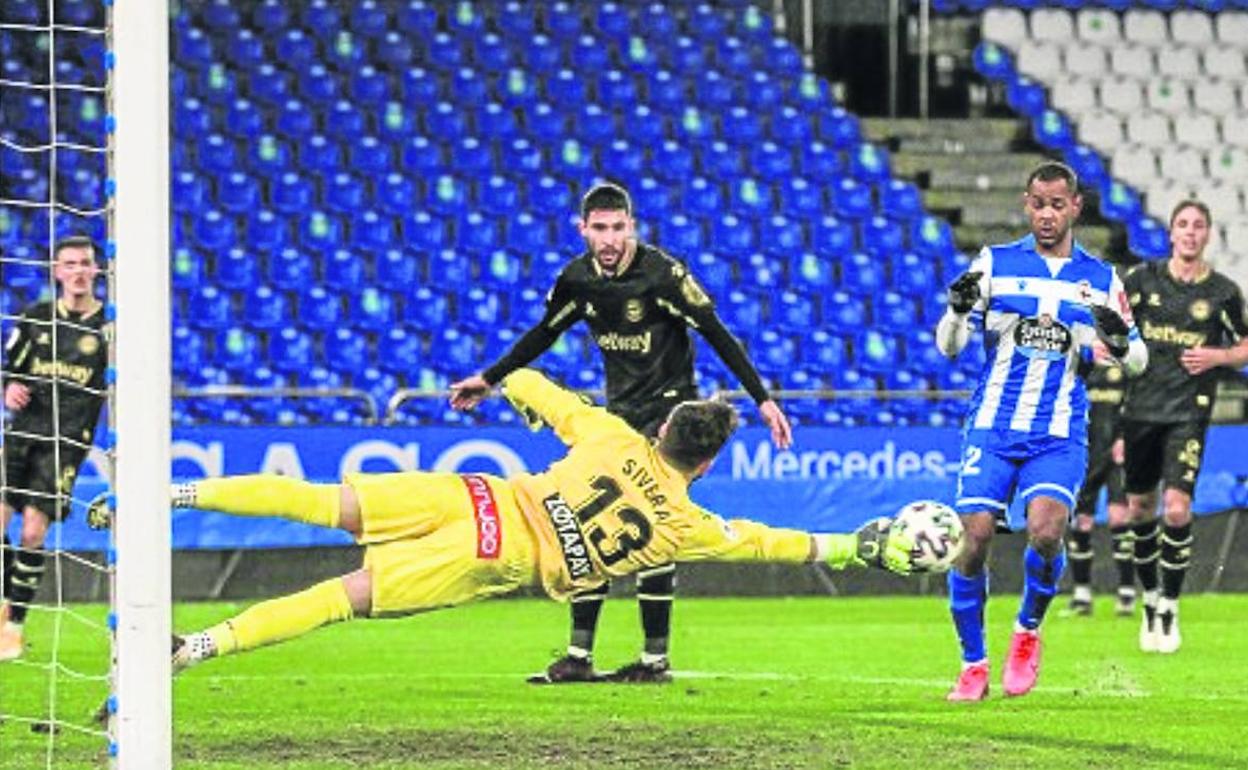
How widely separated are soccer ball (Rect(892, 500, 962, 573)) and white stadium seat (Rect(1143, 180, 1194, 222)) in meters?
18.0

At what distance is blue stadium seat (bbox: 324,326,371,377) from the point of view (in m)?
22.6

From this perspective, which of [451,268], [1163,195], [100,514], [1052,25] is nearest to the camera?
[100,514]

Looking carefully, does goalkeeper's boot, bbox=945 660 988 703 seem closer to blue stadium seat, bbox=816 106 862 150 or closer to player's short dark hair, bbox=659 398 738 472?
player's short dark hair, bbox=659 398 738 472

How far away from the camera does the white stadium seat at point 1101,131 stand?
27.1 meters

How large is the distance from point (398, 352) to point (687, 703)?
11.5 m

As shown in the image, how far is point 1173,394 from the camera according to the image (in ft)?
50.3

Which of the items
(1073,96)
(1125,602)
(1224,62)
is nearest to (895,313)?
(1073,96)

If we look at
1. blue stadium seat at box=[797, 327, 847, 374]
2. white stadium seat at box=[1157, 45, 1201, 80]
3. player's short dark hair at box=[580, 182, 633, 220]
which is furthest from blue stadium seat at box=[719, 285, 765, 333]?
player's short dark hair at box=[580, 182, 633, 220]

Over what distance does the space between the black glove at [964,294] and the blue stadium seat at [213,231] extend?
44.5 ft

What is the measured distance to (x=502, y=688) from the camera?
12414mm

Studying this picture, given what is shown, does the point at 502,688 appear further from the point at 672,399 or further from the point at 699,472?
the point at 699,472

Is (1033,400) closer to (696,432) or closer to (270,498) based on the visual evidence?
(696,432)

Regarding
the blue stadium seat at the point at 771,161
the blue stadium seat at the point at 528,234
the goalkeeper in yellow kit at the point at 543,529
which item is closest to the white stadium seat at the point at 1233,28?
the blue stadium seat at the point at 771,161

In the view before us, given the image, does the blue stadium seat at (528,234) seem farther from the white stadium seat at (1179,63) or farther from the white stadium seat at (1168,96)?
the white stadium seat at (1179,63)
